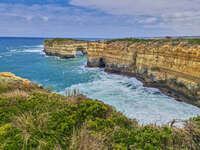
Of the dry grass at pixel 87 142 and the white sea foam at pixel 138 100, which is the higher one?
the dry grass at pixel 87 142

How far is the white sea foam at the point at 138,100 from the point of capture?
43.8 feet

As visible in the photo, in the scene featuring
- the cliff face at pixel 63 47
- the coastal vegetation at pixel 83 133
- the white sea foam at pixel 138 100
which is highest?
the cliff face at pixel 63 47

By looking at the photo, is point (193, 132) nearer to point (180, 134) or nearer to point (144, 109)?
point (180, 134)

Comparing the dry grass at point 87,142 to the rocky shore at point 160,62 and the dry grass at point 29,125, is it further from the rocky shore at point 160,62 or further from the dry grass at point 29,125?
the rocky shore at point 160,62

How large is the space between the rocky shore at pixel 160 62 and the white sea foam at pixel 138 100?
4.80 feet

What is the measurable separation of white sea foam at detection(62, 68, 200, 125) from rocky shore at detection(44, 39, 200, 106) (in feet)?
4.80

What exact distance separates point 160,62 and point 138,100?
287 inches

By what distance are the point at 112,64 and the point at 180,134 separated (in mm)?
25310

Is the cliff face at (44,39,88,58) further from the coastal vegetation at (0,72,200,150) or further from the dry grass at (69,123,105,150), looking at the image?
the dry grass at (69,123,105,150)

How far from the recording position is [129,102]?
16203 mm

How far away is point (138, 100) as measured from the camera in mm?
16781

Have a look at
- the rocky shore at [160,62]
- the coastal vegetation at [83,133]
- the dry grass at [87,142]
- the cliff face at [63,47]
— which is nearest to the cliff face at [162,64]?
the rocky shore at [160,62]

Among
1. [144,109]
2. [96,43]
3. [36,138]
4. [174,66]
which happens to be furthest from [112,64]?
[36,138]

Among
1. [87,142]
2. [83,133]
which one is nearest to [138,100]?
[83,133]
